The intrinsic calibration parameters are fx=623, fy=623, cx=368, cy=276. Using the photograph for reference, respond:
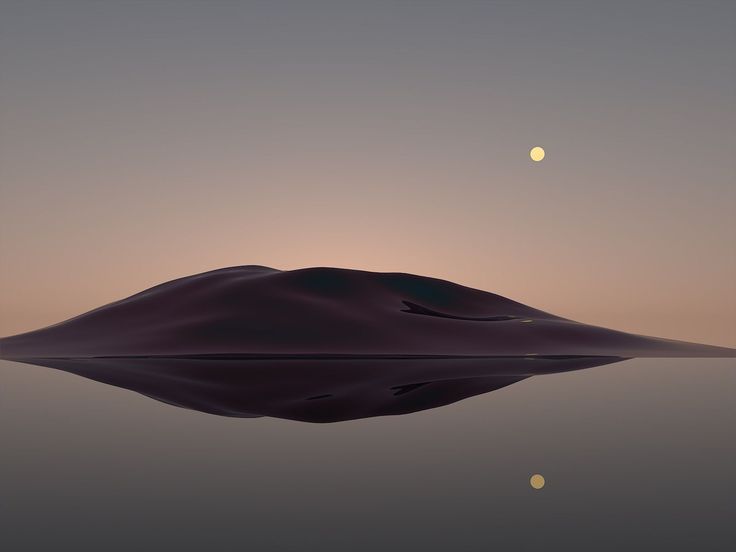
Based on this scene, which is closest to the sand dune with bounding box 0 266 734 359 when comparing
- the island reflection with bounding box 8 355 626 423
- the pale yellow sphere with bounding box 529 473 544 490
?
the island reflection with bounding box 8 355 626 423

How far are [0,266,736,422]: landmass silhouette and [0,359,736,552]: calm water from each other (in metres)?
0.73

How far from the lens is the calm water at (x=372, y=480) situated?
173cm

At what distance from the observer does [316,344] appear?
11344 millimetres

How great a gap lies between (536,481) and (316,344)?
9158mm

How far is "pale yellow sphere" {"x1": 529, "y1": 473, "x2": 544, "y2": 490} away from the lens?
2.26m

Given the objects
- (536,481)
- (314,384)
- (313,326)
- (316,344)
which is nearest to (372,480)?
(536,481)

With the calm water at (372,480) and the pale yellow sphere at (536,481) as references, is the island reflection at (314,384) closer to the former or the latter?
the calm water at (372,480)

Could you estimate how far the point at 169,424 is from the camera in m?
3.64

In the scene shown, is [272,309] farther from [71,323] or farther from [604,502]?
[604,502]

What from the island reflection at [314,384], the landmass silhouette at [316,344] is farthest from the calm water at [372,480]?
the landmass silhouette at [316,344]

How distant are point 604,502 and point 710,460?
1068 millimetres

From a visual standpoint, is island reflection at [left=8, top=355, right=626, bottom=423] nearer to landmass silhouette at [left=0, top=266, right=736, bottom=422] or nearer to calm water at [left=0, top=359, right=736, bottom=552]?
landmass silhouette at [left=0, top=266, right=736, bottom=422]

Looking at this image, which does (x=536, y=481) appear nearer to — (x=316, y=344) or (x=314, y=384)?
(x=314, y=384)

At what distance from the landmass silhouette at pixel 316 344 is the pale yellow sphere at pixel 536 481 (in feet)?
5.34
